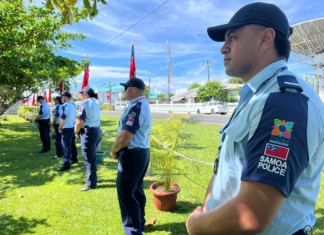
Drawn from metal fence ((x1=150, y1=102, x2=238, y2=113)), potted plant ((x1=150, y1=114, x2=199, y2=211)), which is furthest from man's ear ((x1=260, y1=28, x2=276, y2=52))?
metal fence ((x1=150, y1=102, x2=238, y2=113))

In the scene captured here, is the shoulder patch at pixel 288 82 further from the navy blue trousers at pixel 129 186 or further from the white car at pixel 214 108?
the white car at pixel 214 108

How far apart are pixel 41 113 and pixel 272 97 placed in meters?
8.57

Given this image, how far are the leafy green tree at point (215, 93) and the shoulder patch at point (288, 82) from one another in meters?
33.4

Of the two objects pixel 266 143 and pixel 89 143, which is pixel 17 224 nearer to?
pixel 89 143

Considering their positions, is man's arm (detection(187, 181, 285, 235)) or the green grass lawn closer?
man's arm (detection(187, 181, 285, 235))

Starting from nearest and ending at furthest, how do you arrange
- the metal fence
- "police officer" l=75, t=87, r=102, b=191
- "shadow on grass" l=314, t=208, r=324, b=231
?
"shadow on grass" l=314, t=208, r=324, b=231, "police officer" l=75, t=87, r=102, b=191, the metal fence

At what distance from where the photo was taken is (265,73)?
929 millimetres

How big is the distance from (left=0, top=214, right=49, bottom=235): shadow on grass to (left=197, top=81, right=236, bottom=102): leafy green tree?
32.1 m

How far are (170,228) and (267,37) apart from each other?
3.04m

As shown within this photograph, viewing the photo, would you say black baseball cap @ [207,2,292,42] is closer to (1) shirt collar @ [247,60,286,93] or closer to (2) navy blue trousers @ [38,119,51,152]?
(1) shirt collar @ [247,60,286,93]

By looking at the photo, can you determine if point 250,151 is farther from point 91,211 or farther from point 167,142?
point 91,211

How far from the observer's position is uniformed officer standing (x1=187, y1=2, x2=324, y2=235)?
2.28 feet

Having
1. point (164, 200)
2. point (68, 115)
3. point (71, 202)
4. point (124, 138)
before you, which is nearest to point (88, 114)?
point (71, 202)

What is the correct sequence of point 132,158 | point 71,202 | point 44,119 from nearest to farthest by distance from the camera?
point 132,158 → point 71,202 → point 44,119
